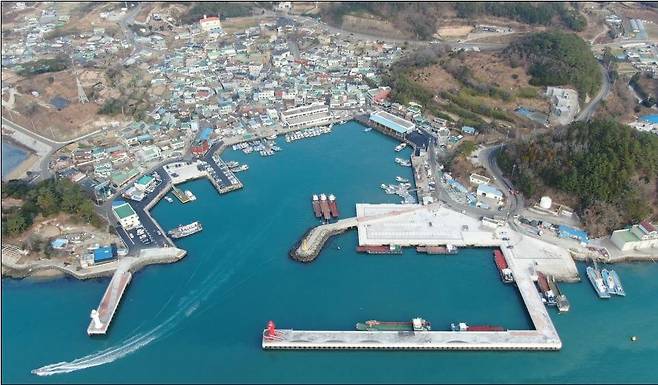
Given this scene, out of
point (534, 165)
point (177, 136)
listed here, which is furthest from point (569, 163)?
point (177, 136)

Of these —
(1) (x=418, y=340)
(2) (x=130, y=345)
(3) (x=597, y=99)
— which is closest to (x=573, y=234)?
(1) (x=418, y=340)

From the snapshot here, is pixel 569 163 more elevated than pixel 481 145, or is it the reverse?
pixel 569 163

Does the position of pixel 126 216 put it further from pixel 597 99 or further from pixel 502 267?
pixel 597 99

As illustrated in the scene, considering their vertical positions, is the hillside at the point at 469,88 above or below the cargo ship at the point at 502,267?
above

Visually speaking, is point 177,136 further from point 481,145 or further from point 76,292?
point 481,145

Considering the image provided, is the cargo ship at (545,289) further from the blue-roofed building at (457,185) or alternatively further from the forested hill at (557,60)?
the forested hill at (557,60)

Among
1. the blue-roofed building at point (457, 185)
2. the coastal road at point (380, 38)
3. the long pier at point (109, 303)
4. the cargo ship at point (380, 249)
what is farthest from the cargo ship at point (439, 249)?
the coastal road at point (380, 38)
